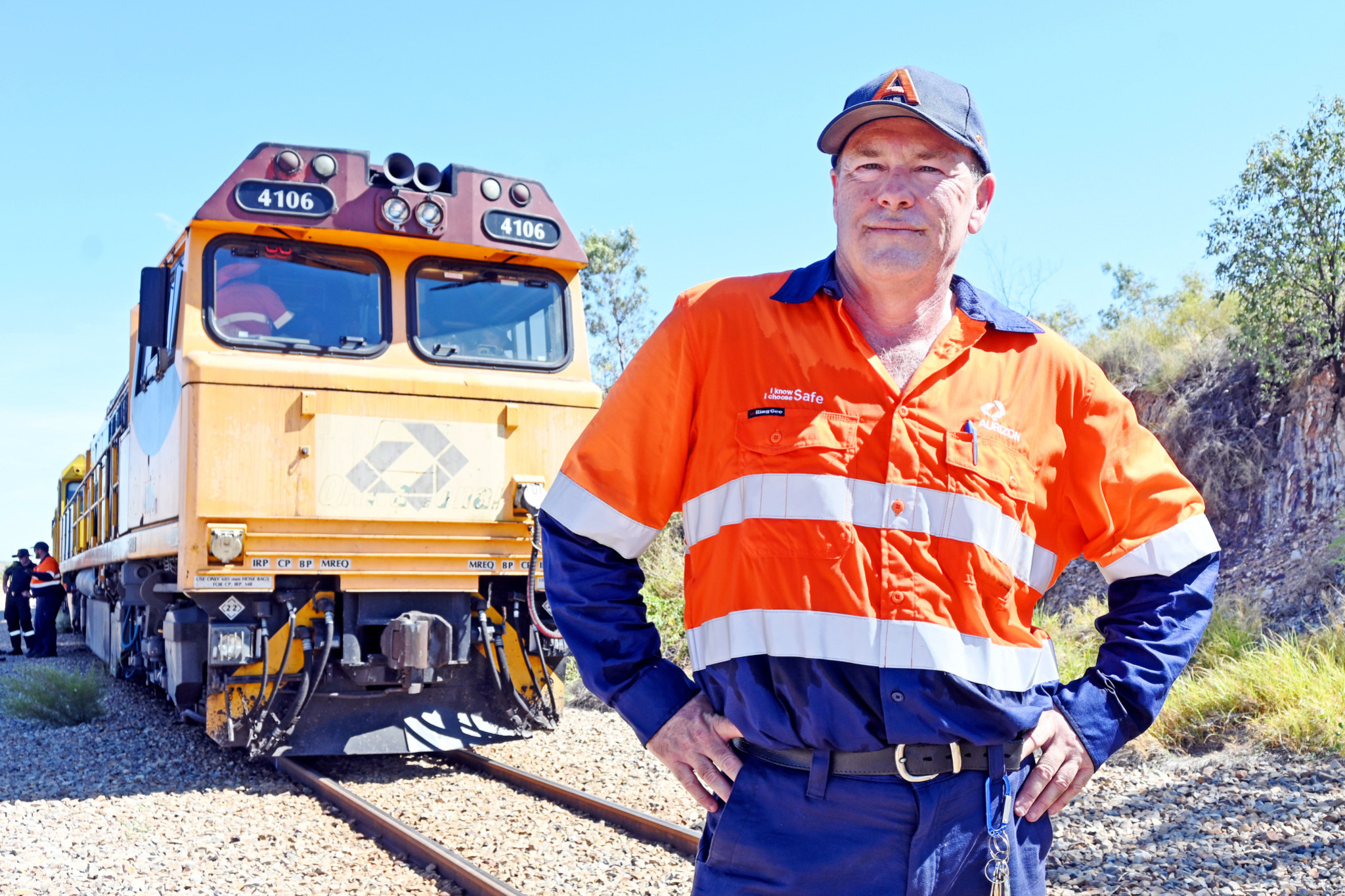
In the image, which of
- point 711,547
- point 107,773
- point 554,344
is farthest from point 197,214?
point 711,547

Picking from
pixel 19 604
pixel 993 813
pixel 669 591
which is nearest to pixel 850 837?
pixel 993 813

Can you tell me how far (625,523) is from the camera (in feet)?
6.48

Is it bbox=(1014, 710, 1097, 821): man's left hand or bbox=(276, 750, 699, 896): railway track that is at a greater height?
bbox=(1014, 710, 1097, 821): man's left hand

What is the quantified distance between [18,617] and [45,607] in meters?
1.89

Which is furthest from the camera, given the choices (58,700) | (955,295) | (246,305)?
(58,700)

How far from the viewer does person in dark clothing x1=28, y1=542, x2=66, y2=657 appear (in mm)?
16469

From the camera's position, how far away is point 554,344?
7703 mm

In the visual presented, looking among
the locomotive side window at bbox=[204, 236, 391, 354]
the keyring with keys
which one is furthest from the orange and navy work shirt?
the locomotive side window at bbox=[204, 236, 391, 354]

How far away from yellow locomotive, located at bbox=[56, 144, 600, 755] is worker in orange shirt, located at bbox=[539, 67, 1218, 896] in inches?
200

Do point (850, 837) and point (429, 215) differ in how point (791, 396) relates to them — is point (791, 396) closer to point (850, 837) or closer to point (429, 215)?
point (850, 837)

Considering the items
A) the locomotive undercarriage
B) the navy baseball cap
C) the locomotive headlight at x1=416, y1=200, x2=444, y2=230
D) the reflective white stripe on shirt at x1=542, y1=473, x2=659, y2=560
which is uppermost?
the locomotive headlight at x1=416, y1=200, x2=444, y2=230

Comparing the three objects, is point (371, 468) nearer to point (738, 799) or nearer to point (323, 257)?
point (323, 257)

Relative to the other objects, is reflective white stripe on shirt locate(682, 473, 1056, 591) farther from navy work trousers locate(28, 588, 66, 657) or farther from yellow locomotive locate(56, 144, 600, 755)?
navy work trousers locate(28, 588, 66, 657)

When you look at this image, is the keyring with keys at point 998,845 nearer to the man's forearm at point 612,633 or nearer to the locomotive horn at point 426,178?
the man's forearm at point 612,633
